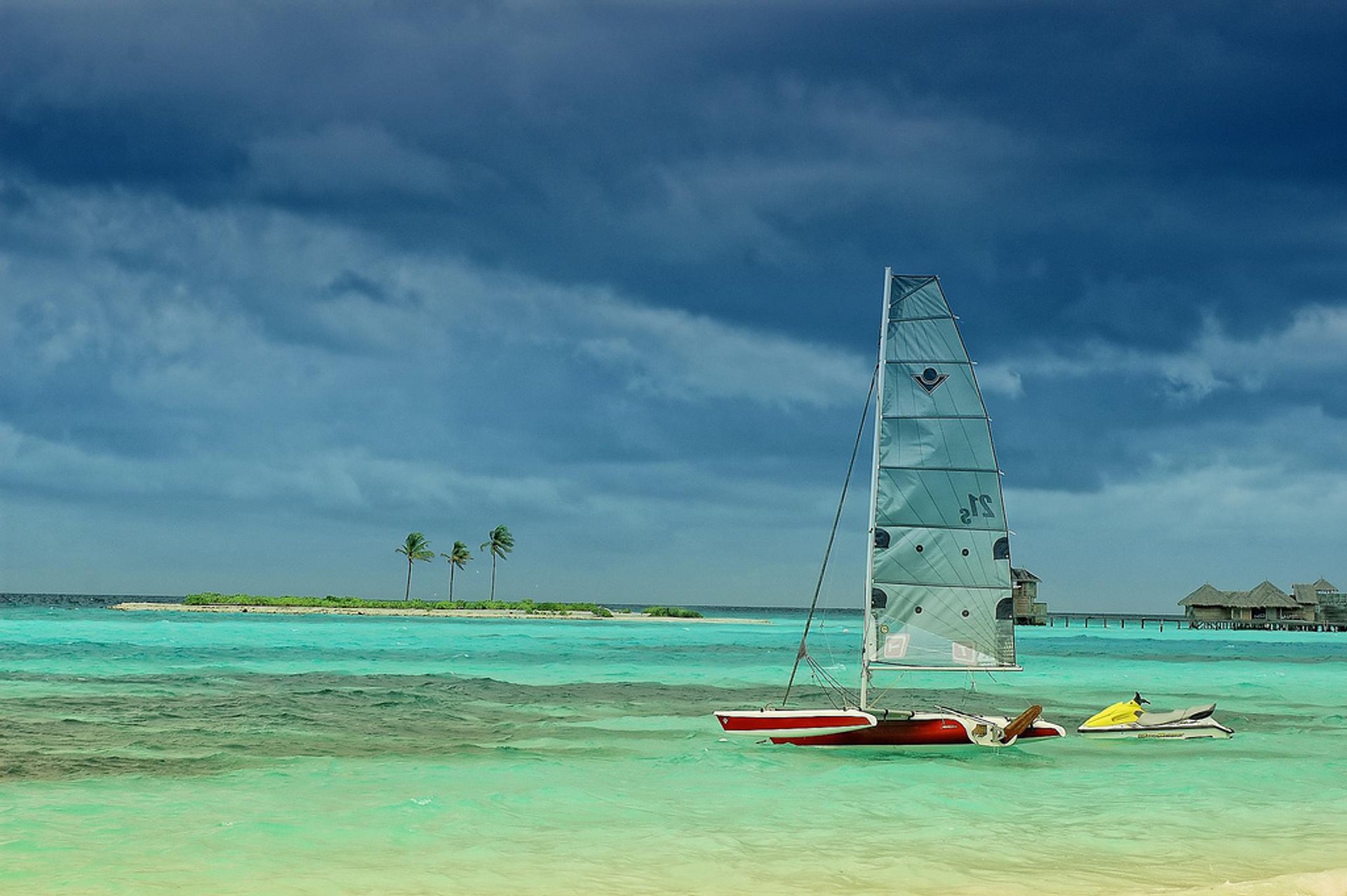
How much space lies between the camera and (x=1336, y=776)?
69.7 feet

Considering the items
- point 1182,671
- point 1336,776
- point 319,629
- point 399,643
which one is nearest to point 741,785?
point 1336,776

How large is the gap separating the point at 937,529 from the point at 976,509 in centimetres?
97

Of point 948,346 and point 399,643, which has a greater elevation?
point 948,346

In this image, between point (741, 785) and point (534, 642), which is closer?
point (741, 785)

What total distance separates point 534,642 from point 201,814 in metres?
62.9

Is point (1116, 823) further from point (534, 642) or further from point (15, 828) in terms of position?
point (534, 642)

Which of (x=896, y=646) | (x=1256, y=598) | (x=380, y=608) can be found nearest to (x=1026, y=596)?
(x=1256, y=598)

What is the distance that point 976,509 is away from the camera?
23.3 meters

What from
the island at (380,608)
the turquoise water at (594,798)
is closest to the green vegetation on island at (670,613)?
the island at (380,608)

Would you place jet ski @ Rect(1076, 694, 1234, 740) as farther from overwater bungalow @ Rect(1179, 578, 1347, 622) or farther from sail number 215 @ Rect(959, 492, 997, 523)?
overwater bungalow @ Rect(1179, 578, 1347, 622)

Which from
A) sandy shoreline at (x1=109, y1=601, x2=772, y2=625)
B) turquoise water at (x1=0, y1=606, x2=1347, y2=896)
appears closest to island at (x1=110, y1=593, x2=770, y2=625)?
sandy shoreline at (x1=109, y1=601, x2=772, y2=625)

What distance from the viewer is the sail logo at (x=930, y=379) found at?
23.5 m

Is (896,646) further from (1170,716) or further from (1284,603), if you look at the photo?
(1284,603)

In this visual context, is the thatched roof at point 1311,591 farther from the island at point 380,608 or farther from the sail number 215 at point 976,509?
the sail number 215 at point 976,509
